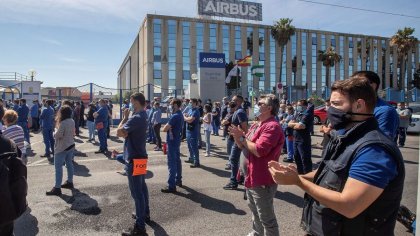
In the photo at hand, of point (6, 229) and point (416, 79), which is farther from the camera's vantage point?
point (416, 79)

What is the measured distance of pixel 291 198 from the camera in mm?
6250

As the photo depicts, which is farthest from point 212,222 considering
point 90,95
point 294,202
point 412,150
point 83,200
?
point 90,95

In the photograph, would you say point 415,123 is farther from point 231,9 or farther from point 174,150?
point 231,9

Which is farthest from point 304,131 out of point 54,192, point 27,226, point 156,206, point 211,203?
point 27,226

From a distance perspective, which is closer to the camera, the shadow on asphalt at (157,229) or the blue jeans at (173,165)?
the shadow on asphalt at (157,229)

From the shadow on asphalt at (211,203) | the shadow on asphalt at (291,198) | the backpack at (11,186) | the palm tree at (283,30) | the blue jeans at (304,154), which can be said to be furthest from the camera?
the palm tree at (283,30)

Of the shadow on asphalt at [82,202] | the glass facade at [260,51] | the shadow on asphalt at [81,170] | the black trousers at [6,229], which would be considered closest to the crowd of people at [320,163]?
the shadow on asphalt at [82,202]

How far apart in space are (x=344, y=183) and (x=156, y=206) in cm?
446

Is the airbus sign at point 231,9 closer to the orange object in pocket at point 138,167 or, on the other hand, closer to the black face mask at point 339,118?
the orange object in pocket at point 138,167

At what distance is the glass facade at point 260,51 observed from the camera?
49281 millimetres

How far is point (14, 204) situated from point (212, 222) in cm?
298

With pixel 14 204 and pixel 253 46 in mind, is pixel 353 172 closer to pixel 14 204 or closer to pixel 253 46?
pixel 14 204

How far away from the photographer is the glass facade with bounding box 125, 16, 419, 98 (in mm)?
49281

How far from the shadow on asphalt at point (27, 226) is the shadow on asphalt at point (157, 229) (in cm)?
164
